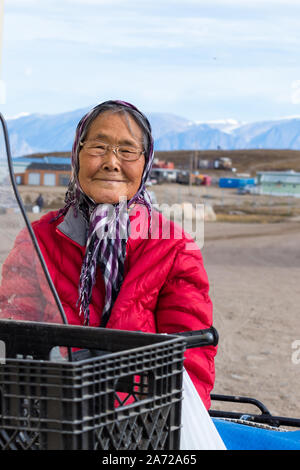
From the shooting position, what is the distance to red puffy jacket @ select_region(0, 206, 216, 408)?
2355mm

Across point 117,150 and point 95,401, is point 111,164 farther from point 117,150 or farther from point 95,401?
point 95,401

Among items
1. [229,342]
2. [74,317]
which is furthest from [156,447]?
[229,342]

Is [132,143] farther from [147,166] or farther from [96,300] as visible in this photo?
[96,300]

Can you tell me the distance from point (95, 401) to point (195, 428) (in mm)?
467

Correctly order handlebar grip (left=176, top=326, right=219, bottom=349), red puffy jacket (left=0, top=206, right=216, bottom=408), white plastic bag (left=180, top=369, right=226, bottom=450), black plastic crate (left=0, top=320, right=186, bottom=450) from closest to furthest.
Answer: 1. black plastic crate (left=0, top=320, right=186, bottom=450)
2. white plastic bag (left=180, top=369, right=226, bottom=450)
3. handlebar grip (left=176, top=326, right=219, bottom=349)
4. red puffy jacket (left=0, top=206, right=216, bottom=408)

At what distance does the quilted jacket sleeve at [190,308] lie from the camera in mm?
2311

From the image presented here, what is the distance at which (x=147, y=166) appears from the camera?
2.66 meters

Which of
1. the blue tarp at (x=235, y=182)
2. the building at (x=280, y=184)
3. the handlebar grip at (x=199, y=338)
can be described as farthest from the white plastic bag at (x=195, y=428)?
the blue tarp at (x=235, y=182)

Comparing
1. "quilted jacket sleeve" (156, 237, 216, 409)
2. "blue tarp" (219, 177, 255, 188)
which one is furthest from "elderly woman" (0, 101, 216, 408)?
"blue tarp" (219, 177, 255, 188)

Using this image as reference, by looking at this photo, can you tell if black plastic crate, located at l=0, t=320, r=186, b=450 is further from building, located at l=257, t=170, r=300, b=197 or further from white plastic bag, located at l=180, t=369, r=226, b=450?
building, located at l=257, t=170, r=300, b=197

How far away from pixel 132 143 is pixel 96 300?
1.80ft

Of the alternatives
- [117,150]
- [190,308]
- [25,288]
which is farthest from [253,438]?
[117,150]

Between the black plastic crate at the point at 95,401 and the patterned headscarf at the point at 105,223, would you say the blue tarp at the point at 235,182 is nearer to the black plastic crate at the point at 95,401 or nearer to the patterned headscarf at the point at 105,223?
the patterned headscarf at the point at 105,223

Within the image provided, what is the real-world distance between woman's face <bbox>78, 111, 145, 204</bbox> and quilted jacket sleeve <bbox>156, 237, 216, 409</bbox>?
30cm
